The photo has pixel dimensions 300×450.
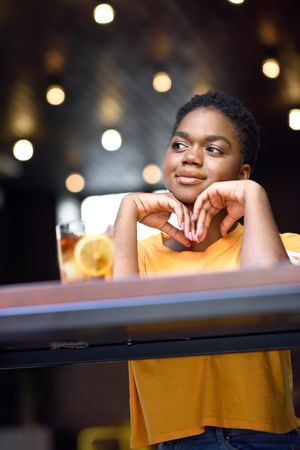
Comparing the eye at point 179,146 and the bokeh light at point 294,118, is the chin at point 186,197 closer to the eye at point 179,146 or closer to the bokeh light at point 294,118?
the eye at point 179,146

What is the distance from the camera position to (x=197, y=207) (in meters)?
1.44

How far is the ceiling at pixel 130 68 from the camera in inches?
191

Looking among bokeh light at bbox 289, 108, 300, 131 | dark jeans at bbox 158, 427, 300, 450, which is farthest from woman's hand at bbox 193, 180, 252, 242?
bokeh light at bbox 289, 108, 300, 131

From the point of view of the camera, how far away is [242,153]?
1847 mm

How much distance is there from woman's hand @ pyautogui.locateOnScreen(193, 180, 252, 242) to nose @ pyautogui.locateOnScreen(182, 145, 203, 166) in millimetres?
218

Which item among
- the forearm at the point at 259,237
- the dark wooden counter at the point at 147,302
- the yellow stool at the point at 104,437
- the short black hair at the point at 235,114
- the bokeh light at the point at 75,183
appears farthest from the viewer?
the bokeh light at the point at 75,183

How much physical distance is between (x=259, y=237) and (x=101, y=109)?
5.01 m

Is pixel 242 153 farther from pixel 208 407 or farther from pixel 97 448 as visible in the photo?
pixel 97 448

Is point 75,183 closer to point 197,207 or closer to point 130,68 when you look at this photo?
point 130,68

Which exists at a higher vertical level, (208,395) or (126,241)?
(126,241)

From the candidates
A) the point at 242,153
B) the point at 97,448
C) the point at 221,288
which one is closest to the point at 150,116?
the point at 97,448

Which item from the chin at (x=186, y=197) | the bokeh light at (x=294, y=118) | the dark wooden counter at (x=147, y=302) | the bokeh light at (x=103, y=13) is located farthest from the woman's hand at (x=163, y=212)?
the bokeh light at (x=294, y=118)

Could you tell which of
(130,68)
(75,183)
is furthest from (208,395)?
(75,183)

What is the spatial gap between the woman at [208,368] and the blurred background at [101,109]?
10.6ft
